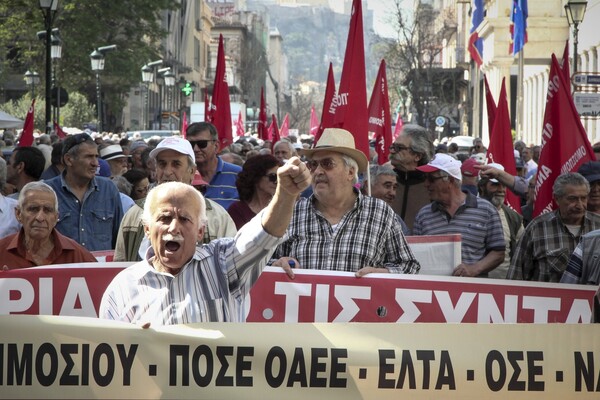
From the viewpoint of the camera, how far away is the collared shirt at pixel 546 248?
7531 millimetres

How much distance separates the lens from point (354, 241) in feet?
21.6

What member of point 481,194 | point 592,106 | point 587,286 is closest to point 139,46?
point 592,106

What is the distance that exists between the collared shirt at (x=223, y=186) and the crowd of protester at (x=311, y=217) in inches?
0.4

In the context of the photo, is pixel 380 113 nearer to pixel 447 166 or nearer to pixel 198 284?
pixel 447 166

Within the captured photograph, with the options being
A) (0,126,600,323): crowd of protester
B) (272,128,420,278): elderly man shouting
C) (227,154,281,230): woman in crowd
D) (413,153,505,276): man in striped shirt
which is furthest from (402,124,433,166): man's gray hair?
(272,128,420,278): elderly man shouting

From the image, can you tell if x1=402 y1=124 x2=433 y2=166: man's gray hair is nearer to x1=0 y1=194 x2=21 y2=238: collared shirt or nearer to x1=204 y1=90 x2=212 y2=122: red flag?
x1=0 y1=194 x2=21 y2=238: collared shirt

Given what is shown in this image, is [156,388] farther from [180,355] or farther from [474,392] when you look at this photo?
[474,392]

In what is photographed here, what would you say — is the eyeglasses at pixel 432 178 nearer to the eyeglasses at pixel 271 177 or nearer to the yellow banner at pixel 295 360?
the eyeglasses at pixel 271 177

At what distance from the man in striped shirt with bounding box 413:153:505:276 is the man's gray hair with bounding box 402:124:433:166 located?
119 cm

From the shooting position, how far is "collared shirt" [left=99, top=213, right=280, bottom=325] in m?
4.64

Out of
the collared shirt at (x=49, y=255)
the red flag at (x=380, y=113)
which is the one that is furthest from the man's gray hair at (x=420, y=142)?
the red flag at (x=380, y=113)

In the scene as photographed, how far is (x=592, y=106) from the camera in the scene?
19.6 m

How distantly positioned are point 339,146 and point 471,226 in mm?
2011

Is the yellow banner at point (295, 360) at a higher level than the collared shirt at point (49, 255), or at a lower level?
lower
